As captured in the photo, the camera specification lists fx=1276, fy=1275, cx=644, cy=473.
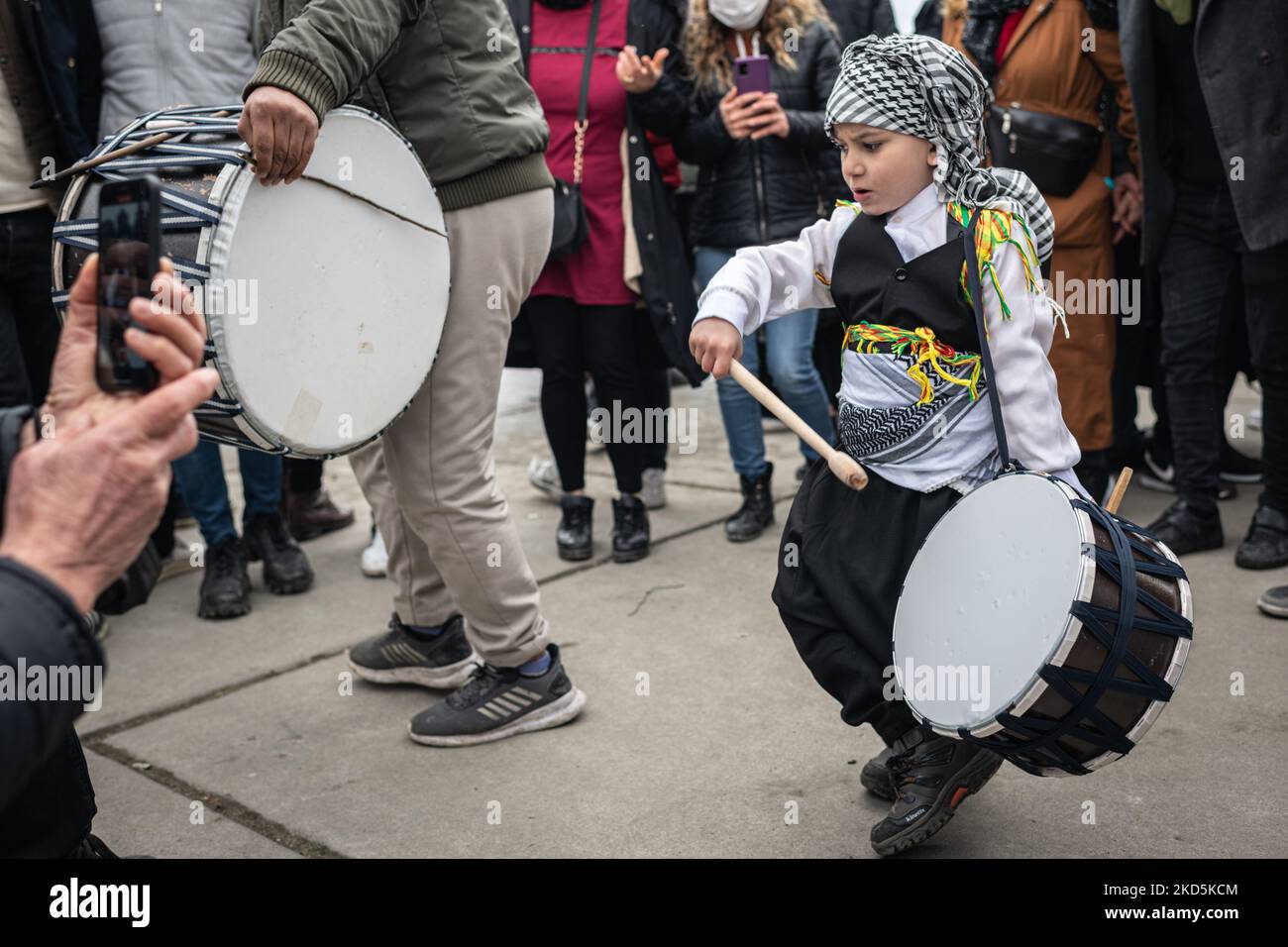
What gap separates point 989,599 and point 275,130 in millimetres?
1384

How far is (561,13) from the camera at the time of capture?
4023mm

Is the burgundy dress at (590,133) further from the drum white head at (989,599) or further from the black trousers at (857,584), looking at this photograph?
the drum white head at (989,599)

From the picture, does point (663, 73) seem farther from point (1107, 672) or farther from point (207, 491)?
point (1107, 672)

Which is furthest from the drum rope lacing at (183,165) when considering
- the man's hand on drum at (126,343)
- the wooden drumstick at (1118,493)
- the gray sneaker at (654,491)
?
the gray sneaker at (654,491)

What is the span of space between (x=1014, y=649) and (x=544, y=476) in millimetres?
3246

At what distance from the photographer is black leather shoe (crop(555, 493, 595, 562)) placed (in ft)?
13.6

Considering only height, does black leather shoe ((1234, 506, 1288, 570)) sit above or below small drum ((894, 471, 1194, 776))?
below

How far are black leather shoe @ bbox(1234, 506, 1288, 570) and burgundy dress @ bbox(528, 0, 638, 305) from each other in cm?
199

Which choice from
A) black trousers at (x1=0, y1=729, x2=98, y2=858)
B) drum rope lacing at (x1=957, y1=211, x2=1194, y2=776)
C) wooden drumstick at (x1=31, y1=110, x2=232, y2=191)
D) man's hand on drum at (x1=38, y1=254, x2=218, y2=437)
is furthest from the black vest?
black trousers at (x1=0, y1=729, x2=98, y2=858)

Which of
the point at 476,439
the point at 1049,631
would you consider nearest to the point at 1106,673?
the point at 1049,631

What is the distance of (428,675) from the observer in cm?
314

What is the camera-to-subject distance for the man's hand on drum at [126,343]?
123 centimetres

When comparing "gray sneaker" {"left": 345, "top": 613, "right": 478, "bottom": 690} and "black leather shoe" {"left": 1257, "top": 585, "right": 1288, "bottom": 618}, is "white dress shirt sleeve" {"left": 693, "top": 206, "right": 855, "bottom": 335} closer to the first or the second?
"gray sneaker" {"left": 345, "top": 613, "right": 478, "bottom": 690}
